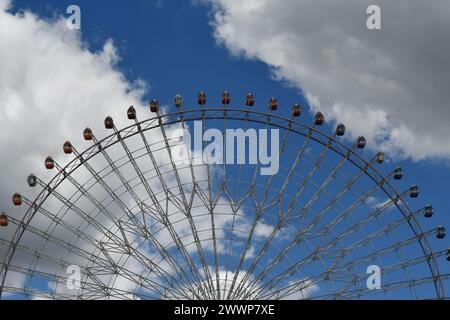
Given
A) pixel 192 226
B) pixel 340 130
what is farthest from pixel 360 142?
pixel 192 226

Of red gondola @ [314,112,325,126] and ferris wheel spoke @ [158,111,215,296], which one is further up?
red gondola @ [314,112,325,126]

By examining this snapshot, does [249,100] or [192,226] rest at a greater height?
[249,100]

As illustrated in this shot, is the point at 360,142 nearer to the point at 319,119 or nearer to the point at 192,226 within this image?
the point at 319,119

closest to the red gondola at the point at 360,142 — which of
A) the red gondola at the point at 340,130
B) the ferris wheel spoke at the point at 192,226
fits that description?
the red gondola at the point at 340,130

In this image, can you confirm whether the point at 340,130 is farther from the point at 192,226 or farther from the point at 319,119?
the point at 192,226

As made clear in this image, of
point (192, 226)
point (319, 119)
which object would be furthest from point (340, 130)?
point (192, 226)

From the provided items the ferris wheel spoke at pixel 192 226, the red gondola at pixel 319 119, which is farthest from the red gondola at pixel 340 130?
the ferris wheel spoke at pixel 192 226

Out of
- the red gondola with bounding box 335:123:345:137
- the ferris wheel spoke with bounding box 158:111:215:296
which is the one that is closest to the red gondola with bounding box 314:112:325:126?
the red gondola with bounding box 335:123:345:137

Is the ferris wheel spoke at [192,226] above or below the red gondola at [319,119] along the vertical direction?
below

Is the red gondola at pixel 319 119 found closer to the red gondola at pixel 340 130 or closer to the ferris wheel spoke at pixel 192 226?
the red gondola at pixel 340 130

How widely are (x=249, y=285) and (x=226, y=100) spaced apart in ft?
39.3

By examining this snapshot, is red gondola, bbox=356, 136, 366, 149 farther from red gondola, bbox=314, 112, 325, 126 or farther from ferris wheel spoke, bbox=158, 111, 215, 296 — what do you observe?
ferris wheel spoke, bbox=158, 111, 215, 296

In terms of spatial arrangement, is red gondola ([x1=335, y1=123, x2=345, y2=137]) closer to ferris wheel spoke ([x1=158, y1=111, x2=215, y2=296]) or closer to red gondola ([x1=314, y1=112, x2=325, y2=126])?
red gondola ([x1=314, y1=112, x2=325, y2=126])
